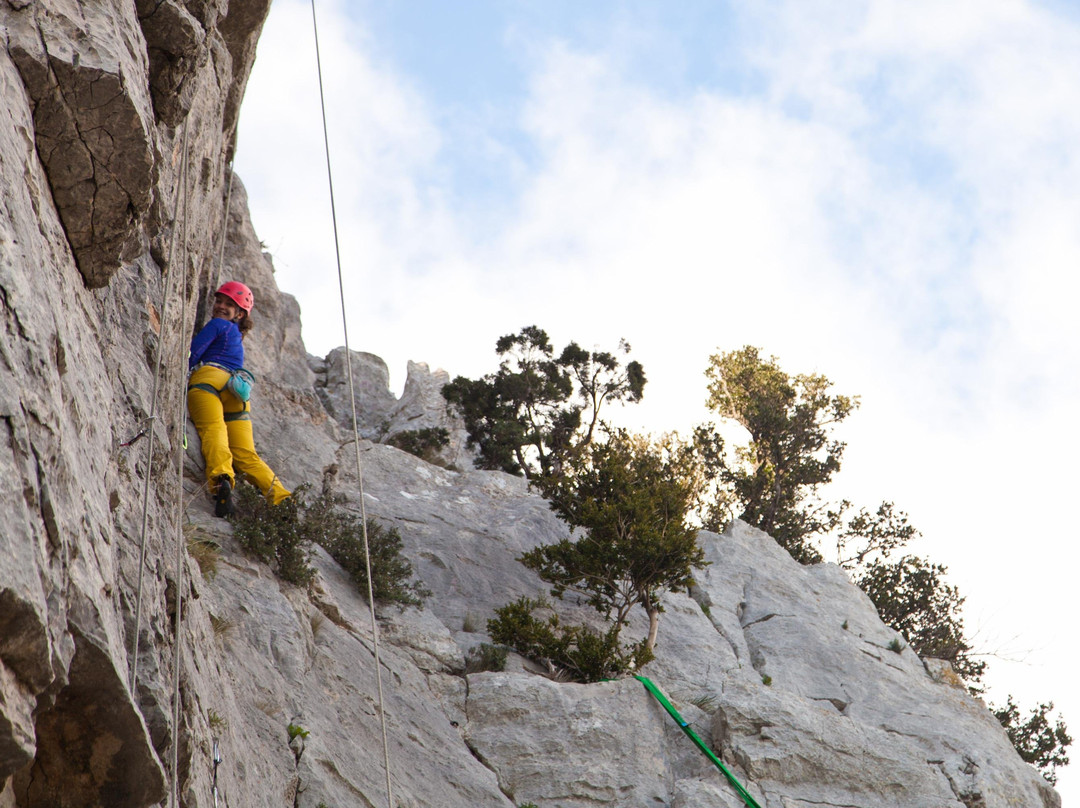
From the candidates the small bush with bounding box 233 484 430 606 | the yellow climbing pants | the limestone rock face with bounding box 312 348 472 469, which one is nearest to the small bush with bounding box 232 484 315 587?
the small bush with bounding box 233 484 430 606

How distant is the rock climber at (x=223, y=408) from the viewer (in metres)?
11.2

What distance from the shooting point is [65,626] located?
3330 mm

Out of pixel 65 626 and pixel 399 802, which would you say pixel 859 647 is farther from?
pixel 65 626

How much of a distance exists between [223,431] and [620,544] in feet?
18.2

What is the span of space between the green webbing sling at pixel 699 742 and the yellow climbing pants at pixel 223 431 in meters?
4.85

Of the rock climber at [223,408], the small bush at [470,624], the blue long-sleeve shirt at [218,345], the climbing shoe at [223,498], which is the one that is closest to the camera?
the climbing shoe at [223,498]

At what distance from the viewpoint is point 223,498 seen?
36.3 ft

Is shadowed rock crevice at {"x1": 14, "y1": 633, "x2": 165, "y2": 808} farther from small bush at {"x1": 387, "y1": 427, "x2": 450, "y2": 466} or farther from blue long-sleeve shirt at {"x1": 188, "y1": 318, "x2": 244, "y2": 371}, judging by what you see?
small bush at {"x1": 387, "y1": 427, "x2": 450, "y2": 466}

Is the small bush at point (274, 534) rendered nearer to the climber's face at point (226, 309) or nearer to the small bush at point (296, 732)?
the climber's face at point (226, 309)

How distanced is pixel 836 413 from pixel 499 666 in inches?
600

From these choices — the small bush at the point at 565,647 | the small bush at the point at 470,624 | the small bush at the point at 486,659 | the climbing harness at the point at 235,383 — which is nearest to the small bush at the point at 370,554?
the small bush at the point at 470,624

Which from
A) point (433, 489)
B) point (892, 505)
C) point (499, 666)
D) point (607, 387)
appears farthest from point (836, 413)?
point (499, 666)

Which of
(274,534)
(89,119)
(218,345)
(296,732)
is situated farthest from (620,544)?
(89,119)

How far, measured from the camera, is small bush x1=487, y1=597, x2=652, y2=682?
12.6 meters
